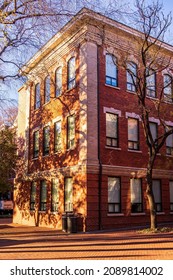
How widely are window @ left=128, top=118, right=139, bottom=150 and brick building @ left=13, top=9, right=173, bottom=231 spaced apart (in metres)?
0.06

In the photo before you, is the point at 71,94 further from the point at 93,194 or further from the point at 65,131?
the point at 93,194

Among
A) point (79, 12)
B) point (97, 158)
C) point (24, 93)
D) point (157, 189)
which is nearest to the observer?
point (79, 12)

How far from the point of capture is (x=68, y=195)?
19750mm

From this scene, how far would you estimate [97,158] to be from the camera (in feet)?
61.1

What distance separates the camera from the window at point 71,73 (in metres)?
20.8


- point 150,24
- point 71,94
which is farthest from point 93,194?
point 150,24

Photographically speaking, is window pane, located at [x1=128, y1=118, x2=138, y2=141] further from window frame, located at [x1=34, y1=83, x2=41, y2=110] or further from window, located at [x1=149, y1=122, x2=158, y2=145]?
window frame, located at [x1=34, y1=83, x2=41, y2=110]

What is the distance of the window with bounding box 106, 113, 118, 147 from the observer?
1973 centimetres

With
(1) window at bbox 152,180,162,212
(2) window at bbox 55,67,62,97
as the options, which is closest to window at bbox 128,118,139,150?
(1) window at bbox 152,180,162,212

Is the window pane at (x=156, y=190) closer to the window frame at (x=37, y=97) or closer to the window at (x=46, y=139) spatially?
the window at (x=46, y=139)

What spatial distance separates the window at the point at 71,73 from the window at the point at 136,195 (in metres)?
7.13

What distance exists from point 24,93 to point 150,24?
1489 centimetres

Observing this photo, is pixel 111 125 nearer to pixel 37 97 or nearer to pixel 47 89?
pixel 47 89

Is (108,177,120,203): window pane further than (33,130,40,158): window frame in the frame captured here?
No
